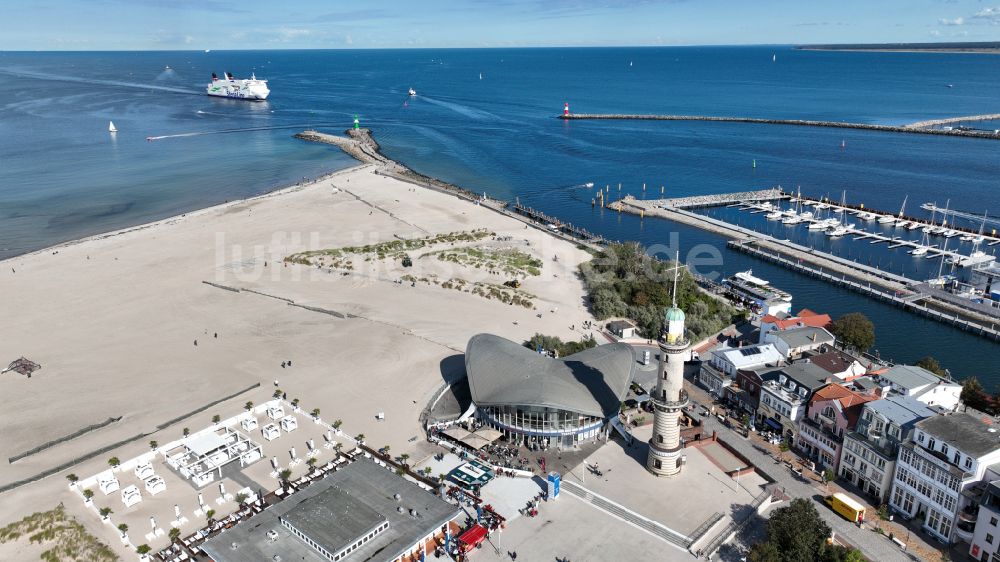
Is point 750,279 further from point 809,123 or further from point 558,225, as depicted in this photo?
point 809,123

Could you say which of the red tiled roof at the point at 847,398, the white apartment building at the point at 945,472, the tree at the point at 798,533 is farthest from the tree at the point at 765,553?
the red tiled roof at the point at 847,398

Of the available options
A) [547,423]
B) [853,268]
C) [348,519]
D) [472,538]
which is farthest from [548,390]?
[853,268]

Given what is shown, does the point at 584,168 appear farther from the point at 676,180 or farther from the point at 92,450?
the point at 92,450

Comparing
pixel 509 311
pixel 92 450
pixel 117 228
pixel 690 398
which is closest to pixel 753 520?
pixel 690 398

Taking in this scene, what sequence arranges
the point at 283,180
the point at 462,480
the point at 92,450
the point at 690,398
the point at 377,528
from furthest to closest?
the point at 283,180 < the point at 690,398 < the point at 92,450 < the point at 462,480 < the point at 377,528

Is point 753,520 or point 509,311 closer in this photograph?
point 753,520

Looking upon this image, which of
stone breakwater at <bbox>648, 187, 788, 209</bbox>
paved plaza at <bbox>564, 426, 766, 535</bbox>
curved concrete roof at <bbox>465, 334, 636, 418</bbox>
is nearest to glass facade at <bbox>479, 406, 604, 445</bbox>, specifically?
curved concrete roof at <bbox>465, 334, 636, 418</bbox>

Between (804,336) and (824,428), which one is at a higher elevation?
(804,336)
